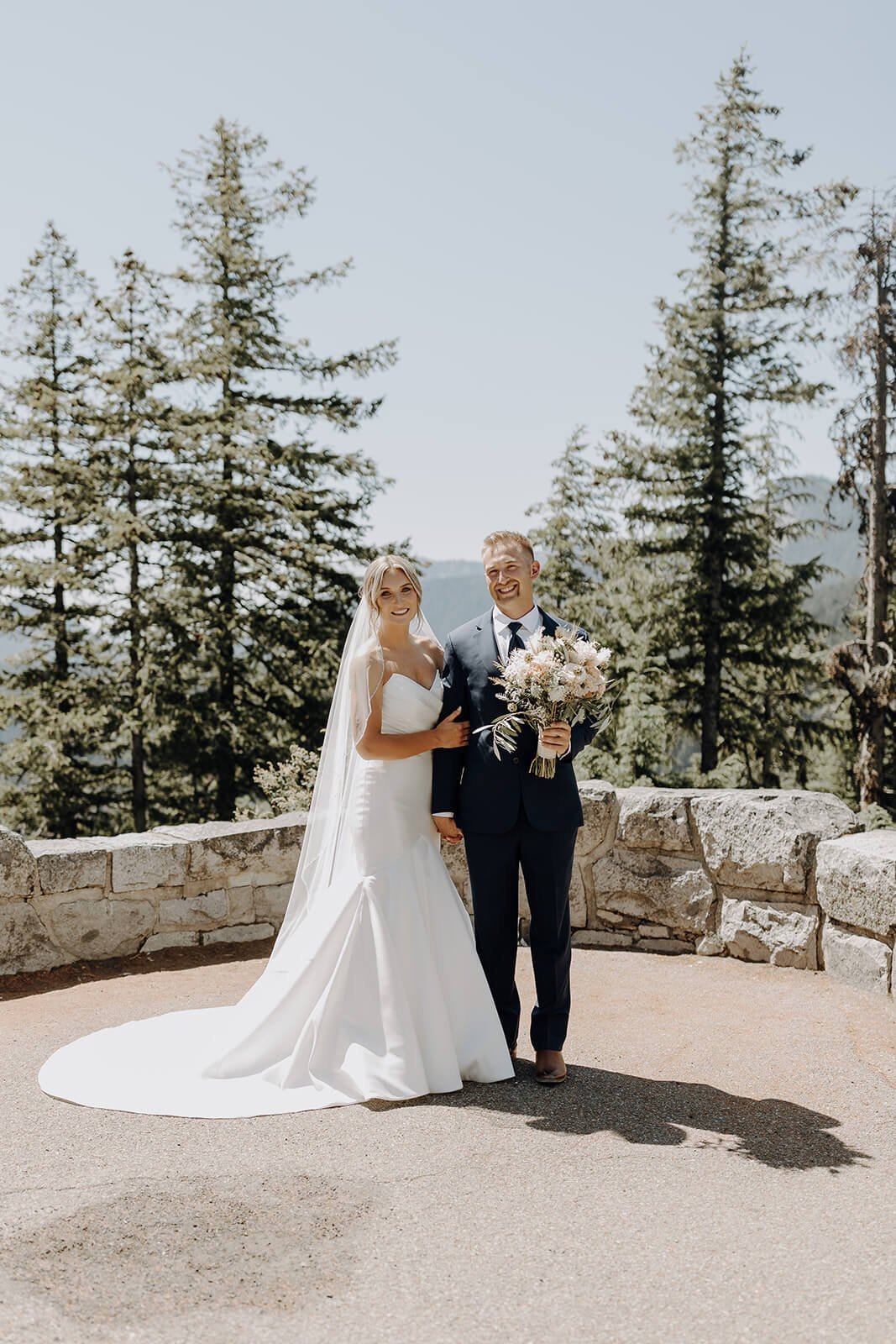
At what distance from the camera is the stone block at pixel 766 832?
5.71 metres

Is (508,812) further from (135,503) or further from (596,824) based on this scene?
(135,503)

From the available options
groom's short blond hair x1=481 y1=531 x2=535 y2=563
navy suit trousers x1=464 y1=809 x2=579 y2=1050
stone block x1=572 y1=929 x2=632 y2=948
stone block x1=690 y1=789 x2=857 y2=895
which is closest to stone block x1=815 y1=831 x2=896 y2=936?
stone block x1=690 y1=789 x2=857 y2=895

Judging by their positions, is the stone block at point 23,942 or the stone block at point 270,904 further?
the stone block at point 270,904

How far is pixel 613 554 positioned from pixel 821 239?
6.48 m

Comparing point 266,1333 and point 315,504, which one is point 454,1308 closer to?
point 266,1333

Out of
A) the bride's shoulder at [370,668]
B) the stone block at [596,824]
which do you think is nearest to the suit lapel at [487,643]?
the bride's shoulder at [370,668]

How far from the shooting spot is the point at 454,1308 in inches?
101

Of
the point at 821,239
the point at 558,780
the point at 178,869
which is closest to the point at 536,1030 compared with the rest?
the point at 558,780

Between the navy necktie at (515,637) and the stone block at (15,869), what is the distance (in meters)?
3.02

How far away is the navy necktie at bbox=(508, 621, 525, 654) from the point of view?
4.25 metres

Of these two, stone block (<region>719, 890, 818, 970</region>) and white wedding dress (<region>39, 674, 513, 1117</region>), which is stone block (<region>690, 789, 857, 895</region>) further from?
white wedding dress (<region>39, 674, 513, 1117</region>)

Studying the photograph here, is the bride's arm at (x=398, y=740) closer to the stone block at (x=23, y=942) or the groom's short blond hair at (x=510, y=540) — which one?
the groom's short blond hair at (x=510, y=540)

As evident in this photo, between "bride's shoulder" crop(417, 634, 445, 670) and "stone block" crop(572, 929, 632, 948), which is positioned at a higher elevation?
"bride's shoulder" crop(417, 634, 445, 670)

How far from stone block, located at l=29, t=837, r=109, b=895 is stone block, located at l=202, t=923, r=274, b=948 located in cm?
70
